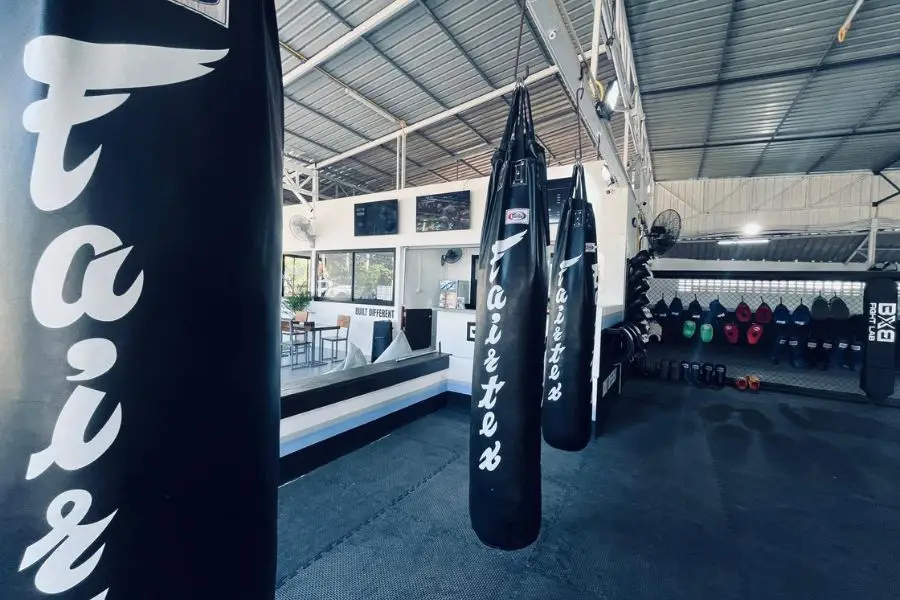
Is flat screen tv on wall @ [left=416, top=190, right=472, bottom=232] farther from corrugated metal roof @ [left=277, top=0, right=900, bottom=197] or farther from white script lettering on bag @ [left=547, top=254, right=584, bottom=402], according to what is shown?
white script lettering on bag @ [left=547, top=254, right=584, bottom=402]

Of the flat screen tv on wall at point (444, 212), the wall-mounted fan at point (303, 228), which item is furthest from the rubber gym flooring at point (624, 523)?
the wall-mounted fan at point (303, 228)

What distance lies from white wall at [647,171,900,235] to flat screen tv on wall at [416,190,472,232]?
5.97 metres

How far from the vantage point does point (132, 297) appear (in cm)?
41

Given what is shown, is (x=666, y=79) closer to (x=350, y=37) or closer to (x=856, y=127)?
(x=856, y=127)

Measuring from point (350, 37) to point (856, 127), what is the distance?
7.98 m

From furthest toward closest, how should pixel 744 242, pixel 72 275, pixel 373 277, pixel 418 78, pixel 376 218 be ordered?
pixel 744 242
pixel 373 277
pixel 376 218
pixel 418 78
pixel 72 275

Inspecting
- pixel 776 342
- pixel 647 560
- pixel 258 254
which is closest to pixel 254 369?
pixel 258 254

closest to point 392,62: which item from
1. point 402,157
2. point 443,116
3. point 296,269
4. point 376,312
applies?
point 443,116

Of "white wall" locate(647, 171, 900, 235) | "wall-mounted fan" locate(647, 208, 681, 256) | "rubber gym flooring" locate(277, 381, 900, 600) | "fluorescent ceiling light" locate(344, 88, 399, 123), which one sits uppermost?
"fluorescent ceiling light" locate(344, 88, 399, 123)

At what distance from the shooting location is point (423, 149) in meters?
7.70

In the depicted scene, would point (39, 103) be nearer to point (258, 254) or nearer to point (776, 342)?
point (258, 254)

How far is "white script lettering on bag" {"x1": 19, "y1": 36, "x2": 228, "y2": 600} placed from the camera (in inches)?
14.2

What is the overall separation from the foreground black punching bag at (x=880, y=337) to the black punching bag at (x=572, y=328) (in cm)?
458

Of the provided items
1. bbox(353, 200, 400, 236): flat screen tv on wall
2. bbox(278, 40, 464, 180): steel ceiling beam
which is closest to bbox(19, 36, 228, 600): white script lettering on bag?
bbox(278, 40, 464, 180): steel ceiling beam
